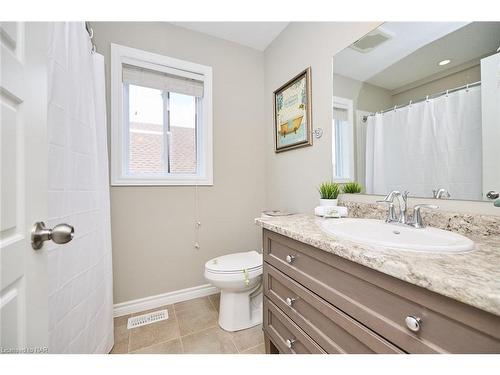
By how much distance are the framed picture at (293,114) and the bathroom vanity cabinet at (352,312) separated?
94 centimetres

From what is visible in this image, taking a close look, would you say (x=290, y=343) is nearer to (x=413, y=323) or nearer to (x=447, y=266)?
(x=413, y=323)

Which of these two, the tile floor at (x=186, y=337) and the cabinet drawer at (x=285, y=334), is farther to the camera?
the tile floor at (x=186, y=337)

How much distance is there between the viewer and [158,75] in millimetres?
1733

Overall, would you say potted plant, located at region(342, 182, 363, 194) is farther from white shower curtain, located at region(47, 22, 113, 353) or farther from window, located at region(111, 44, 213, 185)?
white shower curtain, located at region(47, 22, 113, 353)

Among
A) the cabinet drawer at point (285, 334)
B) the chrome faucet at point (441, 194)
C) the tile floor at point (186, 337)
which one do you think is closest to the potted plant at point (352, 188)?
the chrome faucet at point (441, 194)

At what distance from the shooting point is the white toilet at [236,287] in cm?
136

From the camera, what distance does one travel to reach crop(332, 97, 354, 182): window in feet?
4.27

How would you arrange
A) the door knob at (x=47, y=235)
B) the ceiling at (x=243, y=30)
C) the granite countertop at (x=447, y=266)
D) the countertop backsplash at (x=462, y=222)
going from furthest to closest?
the ceiling at (x=243, y=30) → the countertop backsplash at (x=462, y=222) → the door knob at (x=47, y=235) → the granite countertop at (x=447, y=266)

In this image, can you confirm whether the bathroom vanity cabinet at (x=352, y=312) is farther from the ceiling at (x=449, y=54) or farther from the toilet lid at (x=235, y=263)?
the ceiling at (x=449, y=54)

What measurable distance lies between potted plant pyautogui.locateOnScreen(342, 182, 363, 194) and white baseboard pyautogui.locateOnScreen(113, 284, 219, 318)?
4.94ft

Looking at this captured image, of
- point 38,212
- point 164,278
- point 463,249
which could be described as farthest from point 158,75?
point 463,249

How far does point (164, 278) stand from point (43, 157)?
4.88 ft

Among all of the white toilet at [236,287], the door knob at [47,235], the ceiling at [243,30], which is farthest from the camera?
the ceiling at [243,30]
